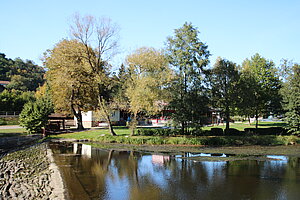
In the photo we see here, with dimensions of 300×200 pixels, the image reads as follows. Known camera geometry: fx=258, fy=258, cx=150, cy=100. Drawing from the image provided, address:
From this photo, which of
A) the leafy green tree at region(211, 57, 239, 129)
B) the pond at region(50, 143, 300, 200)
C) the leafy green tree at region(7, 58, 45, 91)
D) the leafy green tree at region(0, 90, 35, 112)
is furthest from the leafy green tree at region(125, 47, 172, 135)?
the leafy green tree at region(7, 58, 45, 91)

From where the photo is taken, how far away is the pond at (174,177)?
9750 mm

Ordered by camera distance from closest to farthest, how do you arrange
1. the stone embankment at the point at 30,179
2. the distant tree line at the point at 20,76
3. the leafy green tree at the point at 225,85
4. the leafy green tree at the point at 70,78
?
the stone embankment at the point at 30,179 → the leafy green tree at the point at 70,78 → the leafy green tree at the point at 225,85 → the distant tree line at the point at 20,76

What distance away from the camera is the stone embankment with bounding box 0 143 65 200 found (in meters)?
9.30

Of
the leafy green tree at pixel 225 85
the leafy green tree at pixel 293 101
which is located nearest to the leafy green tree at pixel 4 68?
the leafy green tree at pixel 225 85

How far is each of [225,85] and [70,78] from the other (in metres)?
16.5

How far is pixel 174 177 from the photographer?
1231 cm

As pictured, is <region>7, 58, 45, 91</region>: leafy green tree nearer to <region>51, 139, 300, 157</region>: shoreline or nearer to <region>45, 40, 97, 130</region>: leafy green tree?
<region>45, 40, 97, 130</region>: leafy green tree

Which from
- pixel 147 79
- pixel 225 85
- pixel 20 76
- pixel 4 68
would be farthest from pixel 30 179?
pixel 4 68

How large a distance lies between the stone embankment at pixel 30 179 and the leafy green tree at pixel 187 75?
41.9 ft

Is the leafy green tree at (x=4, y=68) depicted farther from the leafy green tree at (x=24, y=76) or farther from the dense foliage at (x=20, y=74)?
the leafy green tree at (x=24, y=76)

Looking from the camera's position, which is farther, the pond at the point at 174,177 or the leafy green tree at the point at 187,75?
the leafy green tree at the point at 187,75

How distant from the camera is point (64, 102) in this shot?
111 feet

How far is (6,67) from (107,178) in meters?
89.3

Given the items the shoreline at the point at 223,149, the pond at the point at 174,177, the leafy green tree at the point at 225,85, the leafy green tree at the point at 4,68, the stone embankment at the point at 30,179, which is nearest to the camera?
the stone embankment at the point at 30,179
